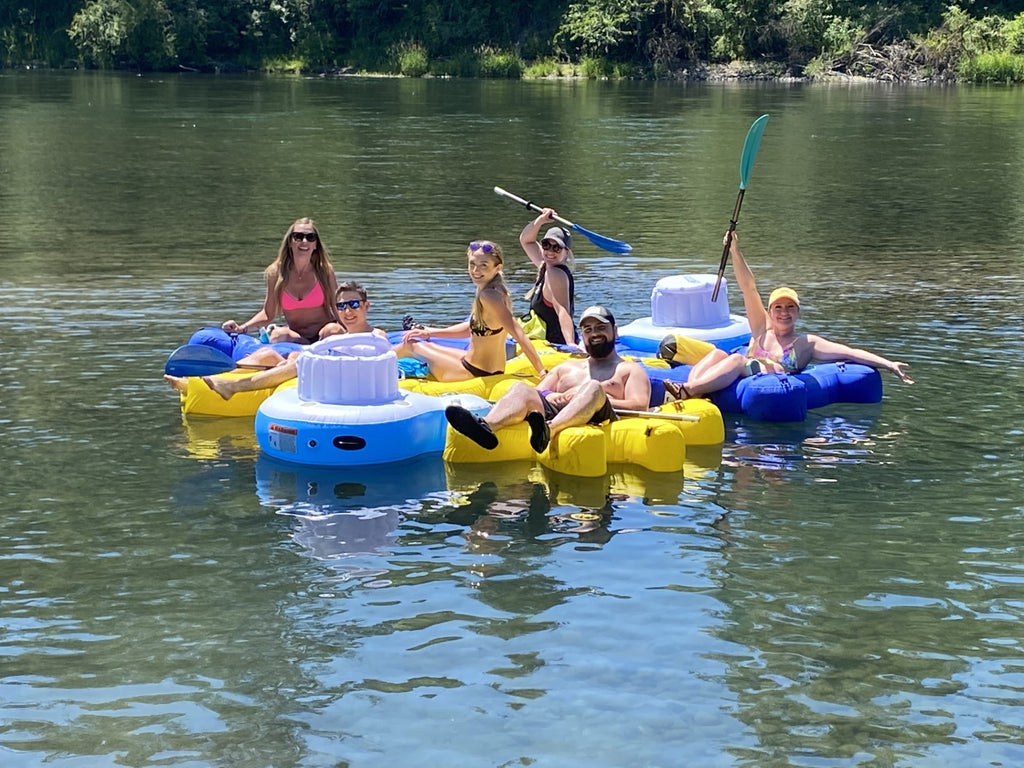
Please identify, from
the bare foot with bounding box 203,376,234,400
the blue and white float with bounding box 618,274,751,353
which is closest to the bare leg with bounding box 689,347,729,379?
the blue and white float with bounding box 618,274,751,353

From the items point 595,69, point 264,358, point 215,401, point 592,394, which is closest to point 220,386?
point 215,401

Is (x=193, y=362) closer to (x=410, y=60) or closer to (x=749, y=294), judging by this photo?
(x=749, y=294)

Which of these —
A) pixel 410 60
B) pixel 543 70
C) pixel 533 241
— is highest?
pixel 410 60

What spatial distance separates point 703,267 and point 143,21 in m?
46.1

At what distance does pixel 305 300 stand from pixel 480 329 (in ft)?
5.56

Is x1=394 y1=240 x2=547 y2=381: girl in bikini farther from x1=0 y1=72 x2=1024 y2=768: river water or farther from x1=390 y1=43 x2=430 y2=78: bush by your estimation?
x1=390 y1=43 x2=430 y2=78: bush

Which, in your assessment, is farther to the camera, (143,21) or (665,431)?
(143,21)

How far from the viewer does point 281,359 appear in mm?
9383

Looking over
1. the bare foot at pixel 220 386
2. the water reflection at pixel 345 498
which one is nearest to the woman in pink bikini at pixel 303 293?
the bare foot at pixel 220 386

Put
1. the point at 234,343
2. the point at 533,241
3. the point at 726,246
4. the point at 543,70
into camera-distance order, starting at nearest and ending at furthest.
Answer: the point at 726,246 → the point at 234,343 → the point at 533,241 → the point at 543,70

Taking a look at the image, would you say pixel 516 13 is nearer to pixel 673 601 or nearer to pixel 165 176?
pixel 165 176

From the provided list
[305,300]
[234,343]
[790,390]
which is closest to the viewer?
[790,390]

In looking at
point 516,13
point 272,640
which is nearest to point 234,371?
point 272,640

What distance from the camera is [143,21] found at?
55.9 metres
